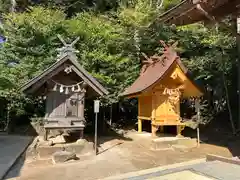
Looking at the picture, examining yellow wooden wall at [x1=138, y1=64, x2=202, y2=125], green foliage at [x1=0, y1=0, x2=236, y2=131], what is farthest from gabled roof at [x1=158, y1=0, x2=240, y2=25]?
green foliage at [x1=0, y1=0, x2=236, y2=131]

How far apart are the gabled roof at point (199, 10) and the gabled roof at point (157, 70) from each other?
5.93 meters

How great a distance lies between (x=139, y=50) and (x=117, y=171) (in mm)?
12629

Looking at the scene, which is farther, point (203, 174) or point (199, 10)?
point (199, 10)

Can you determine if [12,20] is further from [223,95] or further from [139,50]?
[223,95]

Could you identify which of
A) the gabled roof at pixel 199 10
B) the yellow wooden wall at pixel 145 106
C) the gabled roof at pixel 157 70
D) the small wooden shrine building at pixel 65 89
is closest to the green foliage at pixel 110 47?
the gabled roof at pixel 157 70

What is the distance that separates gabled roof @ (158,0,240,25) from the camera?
20.8 ft

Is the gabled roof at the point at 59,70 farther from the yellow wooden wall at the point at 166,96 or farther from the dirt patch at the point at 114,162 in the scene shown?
the yellow wooden wall at the point at 166,96

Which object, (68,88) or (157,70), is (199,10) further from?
(157,70)

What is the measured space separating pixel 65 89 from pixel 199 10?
6.45 m

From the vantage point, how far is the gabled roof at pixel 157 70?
13.9 meters

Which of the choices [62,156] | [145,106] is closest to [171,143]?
[145,106]

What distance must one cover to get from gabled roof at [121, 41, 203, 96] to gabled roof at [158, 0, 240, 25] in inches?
233

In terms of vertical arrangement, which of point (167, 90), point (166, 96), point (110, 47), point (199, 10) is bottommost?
point (166, 96)

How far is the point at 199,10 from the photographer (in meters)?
6.60
